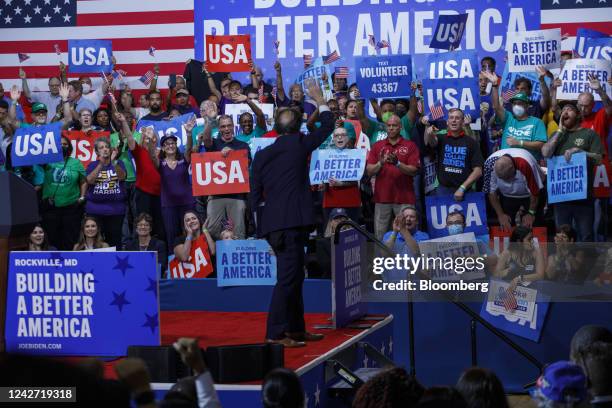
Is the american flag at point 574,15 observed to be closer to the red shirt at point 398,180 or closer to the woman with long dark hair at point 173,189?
the red shirt at point 398,180

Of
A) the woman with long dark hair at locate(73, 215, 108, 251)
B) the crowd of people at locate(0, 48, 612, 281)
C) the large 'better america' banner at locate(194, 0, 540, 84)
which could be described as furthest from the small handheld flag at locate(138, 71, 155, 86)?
the woman with long dark hair at locate(73, 215, 108, 251)

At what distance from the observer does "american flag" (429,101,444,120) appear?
36.0 ft

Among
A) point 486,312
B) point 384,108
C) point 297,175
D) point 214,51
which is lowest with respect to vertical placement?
point 486,312

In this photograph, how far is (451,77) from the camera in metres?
11.1

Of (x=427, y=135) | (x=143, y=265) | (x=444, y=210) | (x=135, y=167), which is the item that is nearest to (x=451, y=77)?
(x=427, y=135)

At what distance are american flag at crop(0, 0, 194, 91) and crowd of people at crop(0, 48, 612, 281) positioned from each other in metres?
3.76

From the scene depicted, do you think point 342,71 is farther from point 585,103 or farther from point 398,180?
point 585,103

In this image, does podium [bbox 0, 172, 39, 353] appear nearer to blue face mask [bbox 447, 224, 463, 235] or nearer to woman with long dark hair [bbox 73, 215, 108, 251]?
woman with long dark hair [bbox 73, 215, 108, 251]

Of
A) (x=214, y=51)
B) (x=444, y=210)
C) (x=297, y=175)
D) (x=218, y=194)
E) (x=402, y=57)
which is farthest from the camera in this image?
(x=214, y=51)

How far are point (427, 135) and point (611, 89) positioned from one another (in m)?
2.23

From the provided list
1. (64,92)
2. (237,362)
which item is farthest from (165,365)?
(64,92)

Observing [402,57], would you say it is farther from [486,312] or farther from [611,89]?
[486,312]

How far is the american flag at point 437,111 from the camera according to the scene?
1097 centimetres

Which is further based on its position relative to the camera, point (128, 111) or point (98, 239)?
point (128, 111)
